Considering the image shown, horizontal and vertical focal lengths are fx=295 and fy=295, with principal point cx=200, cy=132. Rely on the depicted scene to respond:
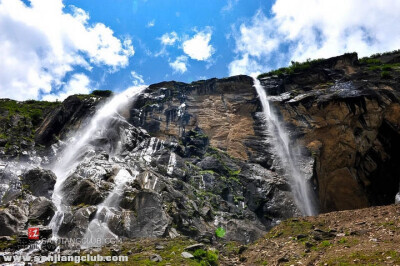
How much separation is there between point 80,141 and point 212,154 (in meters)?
17.0

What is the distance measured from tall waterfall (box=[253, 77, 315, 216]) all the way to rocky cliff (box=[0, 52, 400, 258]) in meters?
0.90

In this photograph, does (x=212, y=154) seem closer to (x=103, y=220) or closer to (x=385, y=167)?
(x=103, y=220)

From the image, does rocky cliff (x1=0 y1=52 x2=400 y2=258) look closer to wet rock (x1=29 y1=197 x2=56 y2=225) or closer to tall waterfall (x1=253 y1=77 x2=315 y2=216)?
wet rock (x1=29 y1=197 x2=56 y2=225)

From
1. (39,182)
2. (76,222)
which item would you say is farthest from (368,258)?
(39,182)

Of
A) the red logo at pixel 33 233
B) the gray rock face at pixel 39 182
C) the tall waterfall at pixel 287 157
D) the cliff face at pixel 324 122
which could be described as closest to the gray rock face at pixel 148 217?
the red logo at pixel 33 233

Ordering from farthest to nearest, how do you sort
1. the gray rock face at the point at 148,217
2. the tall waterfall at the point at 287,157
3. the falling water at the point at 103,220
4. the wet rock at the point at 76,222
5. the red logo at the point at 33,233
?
1. the tall waterfall at the point at 287,157
2. the gray rock face at the point at 148,217
3. the wet rock at the point at 76,222
4. the falling water at the point at 103,220
5. the red logo at the point at 33,233

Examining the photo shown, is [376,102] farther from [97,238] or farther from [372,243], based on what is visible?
[97,238]

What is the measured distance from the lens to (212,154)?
126 ft

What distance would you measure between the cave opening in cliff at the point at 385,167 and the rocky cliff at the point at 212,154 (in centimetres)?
13

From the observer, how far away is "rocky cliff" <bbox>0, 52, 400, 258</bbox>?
2492 centimetres

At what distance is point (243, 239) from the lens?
1021 inches

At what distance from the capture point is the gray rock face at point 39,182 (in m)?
25.7

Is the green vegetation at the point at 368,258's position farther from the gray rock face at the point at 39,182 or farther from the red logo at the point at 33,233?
the gray rock face at the point at 39,182

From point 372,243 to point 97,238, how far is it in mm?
17242
